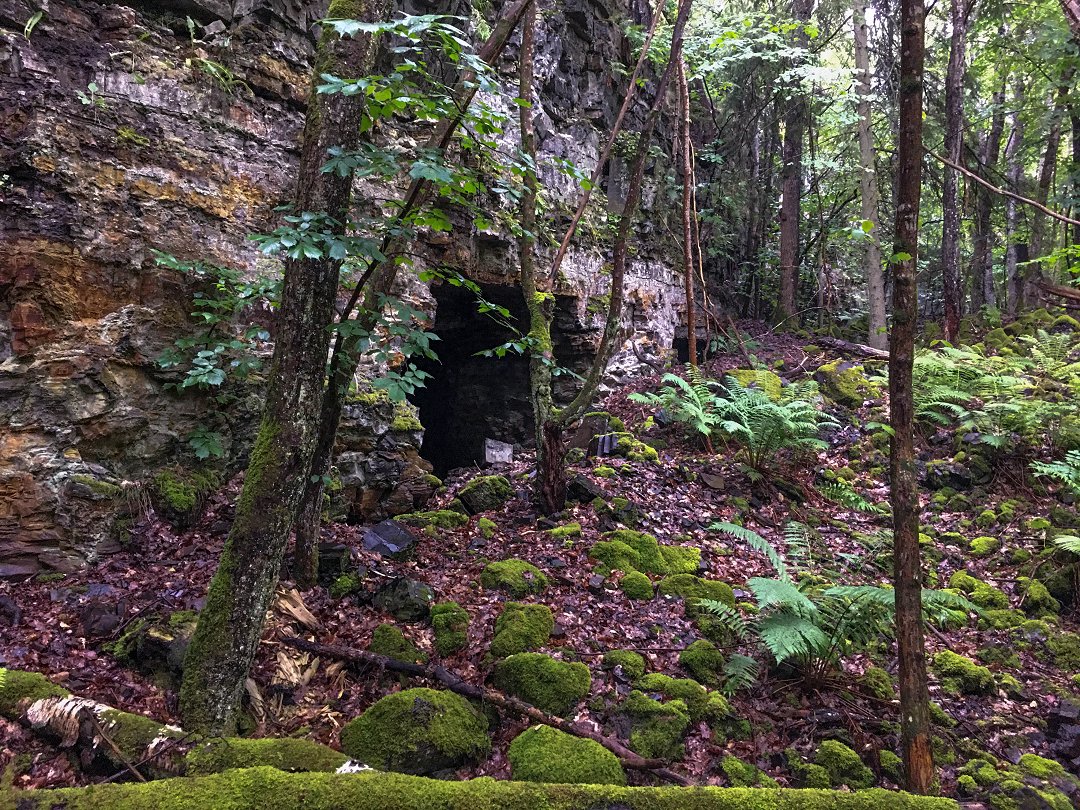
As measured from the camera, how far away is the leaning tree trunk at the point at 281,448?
9.82 feet

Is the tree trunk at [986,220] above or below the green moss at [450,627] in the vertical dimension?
above

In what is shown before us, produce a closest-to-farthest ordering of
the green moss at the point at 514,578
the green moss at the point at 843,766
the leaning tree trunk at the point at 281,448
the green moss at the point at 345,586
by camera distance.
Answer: the leaning tree trunk at the point at 281,448, the green moss at the point at 843,766, the green moss at the point at 345,586, the green moss at the point at 514,578

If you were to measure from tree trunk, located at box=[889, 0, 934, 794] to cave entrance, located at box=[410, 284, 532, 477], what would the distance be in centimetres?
580

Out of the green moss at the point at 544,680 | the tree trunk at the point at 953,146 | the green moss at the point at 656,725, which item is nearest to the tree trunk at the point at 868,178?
the tree trunk at the point at 953,146

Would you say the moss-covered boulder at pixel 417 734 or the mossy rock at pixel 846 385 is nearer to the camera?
the moss-covered boulder at pixel 417 734

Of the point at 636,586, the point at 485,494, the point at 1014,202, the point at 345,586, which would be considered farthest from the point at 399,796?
the point at 1014,202

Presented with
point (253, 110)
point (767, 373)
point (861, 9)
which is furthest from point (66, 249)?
point (861, 9)

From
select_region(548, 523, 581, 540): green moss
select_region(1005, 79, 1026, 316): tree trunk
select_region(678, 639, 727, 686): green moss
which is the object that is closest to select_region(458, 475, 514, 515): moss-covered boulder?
select_region(548, 523, 581, 540): green moss

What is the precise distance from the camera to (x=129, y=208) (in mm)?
4762

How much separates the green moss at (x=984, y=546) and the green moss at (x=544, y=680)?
4.85m

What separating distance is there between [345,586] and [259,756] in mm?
1783

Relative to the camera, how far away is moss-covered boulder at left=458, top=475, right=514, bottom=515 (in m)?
6.33

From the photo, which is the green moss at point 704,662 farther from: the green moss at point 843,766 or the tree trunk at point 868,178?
the tree trunk at point 868,178

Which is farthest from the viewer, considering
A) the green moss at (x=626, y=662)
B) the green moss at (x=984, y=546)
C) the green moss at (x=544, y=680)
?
the green moss at (x=984, y=546)
